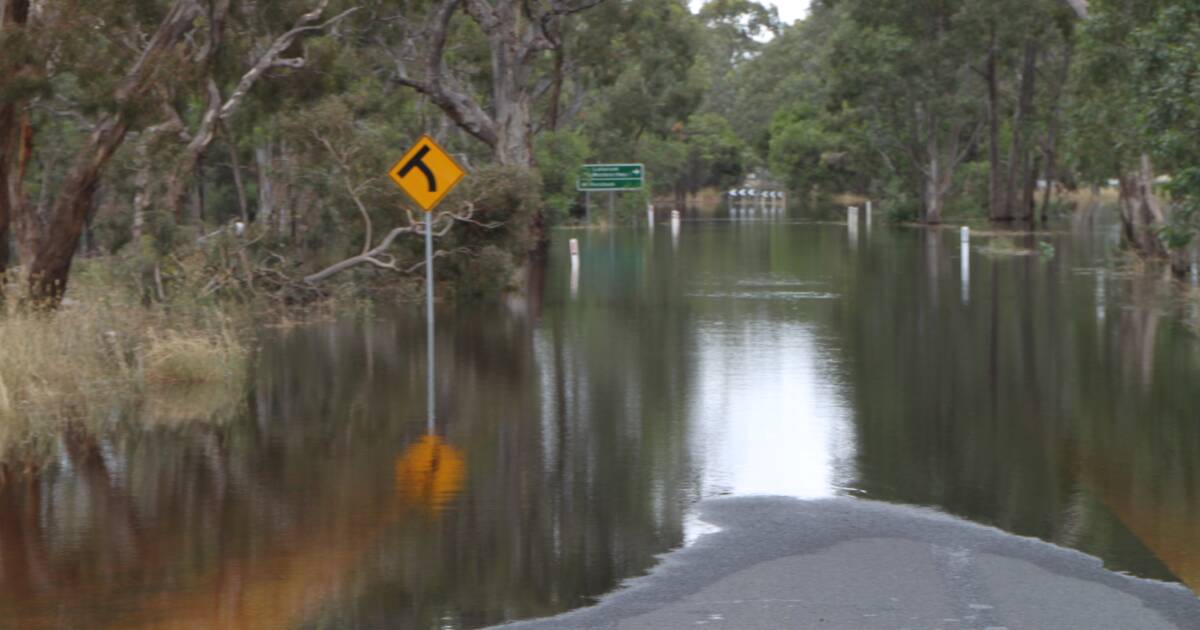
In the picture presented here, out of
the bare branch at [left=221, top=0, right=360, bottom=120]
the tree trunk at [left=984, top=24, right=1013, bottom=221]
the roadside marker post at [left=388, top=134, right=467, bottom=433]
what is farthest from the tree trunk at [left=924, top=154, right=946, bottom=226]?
the roadside marker post at [left=388, top=134, right=467, bottom=433]

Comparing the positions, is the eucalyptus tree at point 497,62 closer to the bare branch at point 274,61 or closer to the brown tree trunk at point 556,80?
the brown tree trunk at point 556,80

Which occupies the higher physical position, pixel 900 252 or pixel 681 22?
pixel 681 22

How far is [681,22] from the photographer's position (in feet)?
223

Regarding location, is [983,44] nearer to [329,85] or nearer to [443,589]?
[329,85]

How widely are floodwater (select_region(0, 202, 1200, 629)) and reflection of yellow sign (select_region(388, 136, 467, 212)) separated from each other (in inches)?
81.9

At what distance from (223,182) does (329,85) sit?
34398 millimetres

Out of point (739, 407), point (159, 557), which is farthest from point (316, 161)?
point (159, 557)

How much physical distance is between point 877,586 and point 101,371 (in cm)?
1033

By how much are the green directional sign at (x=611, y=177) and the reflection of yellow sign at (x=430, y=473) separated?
168 feet

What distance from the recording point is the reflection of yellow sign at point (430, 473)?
10.8m

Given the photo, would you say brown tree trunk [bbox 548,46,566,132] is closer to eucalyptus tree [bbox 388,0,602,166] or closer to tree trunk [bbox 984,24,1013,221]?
eucalyptus tree [bbox 388,0,602,166]

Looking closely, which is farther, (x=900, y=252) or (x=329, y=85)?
(x=900, y=252)

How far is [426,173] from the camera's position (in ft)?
55.7

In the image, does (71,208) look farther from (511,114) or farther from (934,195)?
(934,195)
